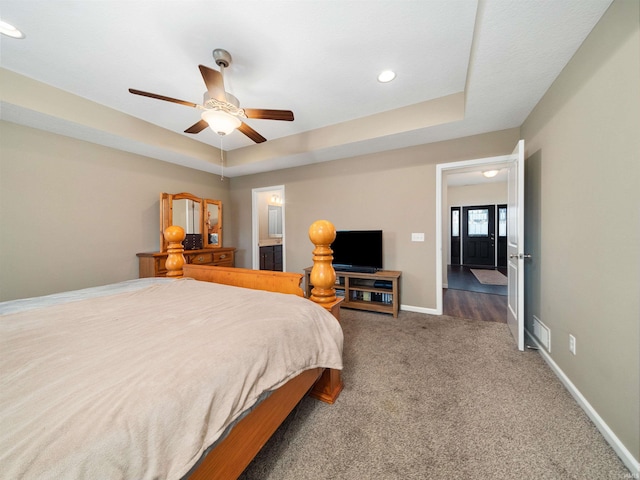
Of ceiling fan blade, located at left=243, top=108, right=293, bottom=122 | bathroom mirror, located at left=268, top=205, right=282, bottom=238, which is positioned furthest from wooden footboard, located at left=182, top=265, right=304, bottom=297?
bathroom mirror, located at left=268, top=205, right=282, bottom=238

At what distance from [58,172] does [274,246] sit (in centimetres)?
357

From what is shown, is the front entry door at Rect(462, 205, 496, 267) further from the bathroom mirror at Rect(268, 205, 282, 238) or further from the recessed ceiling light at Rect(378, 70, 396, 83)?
the recessed ceiling light at Rect(378, 70, 396, 83)

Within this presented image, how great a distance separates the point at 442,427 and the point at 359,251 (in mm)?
2346

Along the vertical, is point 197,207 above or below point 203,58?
below

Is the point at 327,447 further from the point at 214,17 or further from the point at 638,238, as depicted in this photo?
the point at 214,17

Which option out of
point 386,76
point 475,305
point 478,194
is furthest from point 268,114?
point 478,194

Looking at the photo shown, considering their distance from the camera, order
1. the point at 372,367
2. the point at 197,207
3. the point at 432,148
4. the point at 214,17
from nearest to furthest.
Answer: the point at 214,17 → the point at 372,367 → the point at 432,148 → the point at 197,207

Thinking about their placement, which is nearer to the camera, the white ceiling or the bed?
the bed

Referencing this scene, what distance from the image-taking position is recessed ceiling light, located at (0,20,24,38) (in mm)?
1685

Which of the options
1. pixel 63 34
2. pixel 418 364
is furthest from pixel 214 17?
pixel 418 364

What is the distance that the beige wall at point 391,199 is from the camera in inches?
126

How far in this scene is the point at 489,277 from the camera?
18.4 ft

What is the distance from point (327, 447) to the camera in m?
1.26

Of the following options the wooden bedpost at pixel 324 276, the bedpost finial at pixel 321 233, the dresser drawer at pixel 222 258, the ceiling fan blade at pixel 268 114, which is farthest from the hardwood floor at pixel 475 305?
the dresser drawer at pixel 222 258
